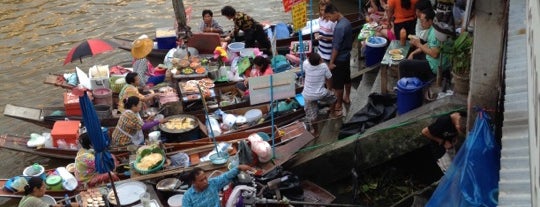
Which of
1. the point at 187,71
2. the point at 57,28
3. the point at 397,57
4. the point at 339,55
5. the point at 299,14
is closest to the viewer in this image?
the point at 339,55

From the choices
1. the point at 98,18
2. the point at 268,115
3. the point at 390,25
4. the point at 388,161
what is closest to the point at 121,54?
the point at 98,18

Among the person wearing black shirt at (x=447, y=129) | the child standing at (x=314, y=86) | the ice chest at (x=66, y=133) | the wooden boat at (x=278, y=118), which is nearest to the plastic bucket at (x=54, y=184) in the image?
the ice chest at (x=66, y=133)

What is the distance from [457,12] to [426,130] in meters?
2.89

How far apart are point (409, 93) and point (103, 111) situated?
5.79 m

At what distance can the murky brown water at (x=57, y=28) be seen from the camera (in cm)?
1433

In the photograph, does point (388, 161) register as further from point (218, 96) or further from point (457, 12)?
point (218, 96)

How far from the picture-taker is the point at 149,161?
9.13 metres

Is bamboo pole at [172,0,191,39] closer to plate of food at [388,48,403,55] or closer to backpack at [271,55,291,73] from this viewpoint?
backpack at [271,55,291,73]

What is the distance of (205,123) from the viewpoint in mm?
10664

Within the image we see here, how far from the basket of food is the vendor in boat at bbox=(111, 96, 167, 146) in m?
0.69

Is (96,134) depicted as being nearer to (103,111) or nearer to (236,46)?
(103,111)

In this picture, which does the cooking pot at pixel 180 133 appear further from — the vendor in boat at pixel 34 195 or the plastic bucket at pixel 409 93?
the plastic bucket at pixel 409 93

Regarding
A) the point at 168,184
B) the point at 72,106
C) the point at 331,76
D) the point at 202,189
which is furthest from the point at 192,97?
the point at 202,189

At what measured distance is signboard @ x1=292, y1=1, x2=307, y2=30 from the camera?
10.2 metres
